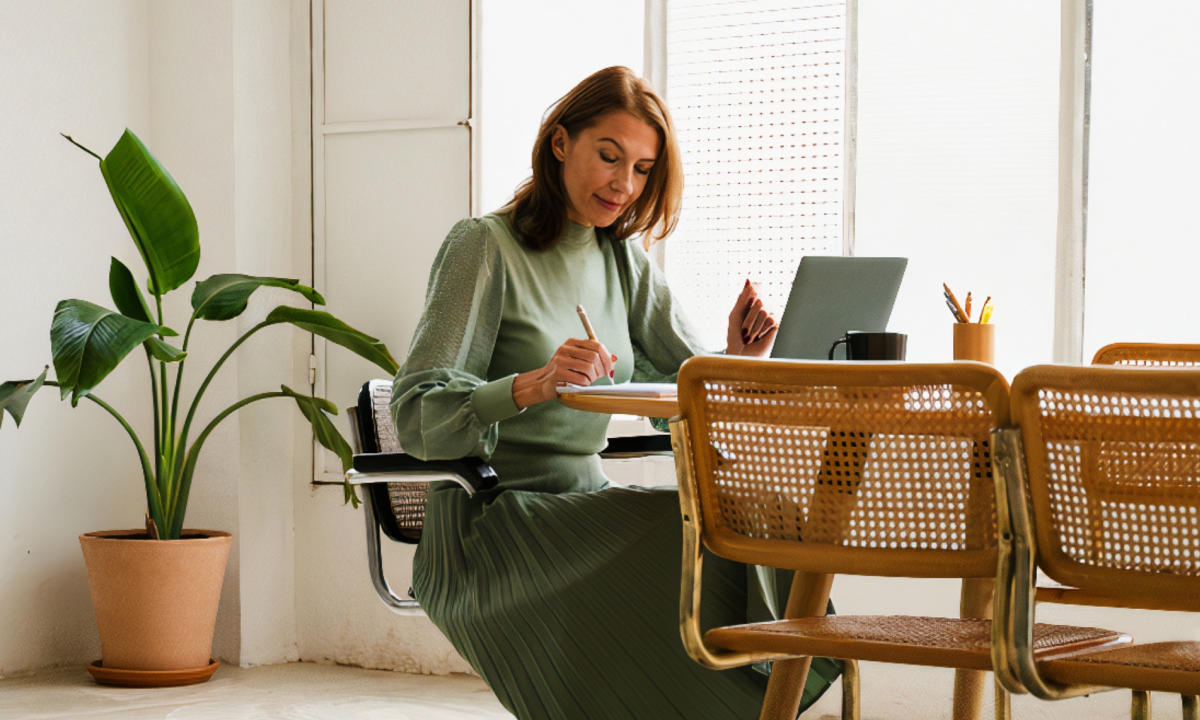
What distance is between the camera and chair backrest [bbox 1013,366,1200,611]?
1021mm

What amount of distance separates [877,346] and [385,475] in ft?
2.86

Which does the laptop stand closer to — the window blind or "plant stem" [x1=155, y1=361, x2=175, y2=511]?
the window blind

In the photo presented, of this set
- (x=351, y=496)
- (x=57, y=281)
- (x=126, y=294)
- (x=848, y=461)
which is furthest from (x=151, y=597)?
(x=848, y=461)

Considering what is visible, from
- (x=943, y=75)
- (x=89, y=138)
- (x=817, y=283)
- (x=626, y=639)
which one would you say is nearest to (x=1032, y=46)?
(x=943, y=75)

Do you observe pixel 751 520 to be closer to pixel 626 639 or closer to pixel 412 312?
pixel 626 639

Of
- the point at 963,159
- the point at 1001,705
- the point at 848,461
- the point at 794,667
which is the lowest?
the point at 1001,705

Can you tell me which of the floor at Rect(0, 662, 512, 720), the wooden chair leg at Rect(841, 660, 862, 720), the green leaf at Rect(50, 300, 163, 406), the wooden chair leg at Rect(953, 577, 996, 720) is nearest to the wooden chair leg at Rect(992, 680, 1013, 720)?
the wooden chair leg at Rect(953, 577, 996, 720)

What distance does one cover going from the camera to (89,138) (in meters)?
3.57

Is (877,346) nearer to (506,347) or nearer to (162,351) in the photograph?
(506,347)

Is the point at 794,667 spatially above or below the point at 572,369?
below

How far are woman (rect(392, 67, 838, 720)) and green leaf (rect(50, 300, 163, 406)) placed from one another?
3.83ft

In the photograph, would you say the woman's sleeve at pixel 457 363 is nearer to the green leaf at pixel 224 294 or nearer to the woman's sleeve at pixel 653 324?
the woman's sleeve at pixel 653 324

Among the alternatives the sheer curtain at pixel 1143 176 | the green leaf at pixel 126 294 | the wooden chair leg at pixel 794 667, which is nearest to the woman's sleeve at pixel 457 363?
the wooden chair leg at pixel 794 667

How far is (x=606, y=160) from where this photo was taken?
2.08 m
